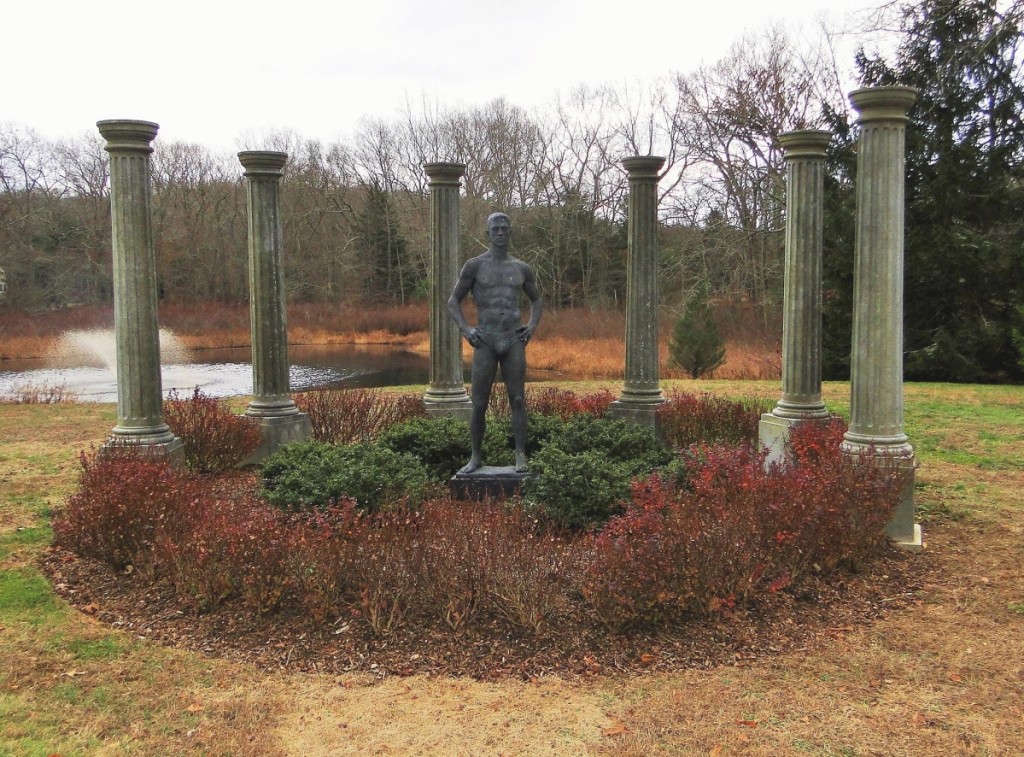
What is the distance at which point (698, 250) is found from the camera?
96.1 feet

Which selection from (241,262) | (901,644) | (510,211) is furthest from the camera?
(241,262)

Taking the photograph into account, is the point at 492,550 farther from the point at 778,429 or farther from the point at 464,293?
the point at 778,429

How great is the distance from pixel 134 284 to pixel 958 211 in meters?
18.9

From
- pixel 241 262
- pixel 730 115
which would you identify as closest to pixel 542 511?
pixel 730 115

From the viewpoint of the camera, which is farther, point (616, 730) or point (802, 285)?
point (802, 285)

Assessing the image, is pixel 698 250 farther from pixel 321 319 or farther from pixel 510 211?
pixel 321 319

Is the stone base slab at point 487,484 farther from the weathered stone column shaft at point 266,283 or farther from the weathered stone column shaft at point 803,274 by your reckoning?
the weathered stone column shaft at point 803,274

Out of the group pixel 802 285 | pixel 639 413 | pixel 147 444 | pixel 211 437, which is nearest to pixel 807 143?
pixel 802 285

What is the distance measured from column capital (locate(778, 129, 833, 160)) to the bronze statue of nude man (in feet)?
10.5

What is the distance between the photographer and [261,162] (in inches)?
359

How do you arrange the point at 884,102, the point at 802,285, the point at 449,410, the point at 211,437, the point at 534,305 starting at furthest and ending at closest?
the point at 449,410 < the point at 211,437 < the point at 802,285 < the point at 534,305 < the point at 884,102

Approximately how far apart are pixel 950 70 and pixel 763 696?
63.4 ft

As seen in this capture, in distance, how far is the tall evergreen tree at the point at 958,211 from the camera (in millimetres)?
18594

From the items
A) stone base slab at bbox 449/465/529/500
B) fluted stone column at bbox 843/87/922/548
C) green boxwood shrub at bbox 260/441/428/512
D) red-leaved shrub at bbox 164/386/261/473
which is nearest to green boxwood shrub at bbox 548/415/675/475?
stone base slab at bbox 449/465/529/500
